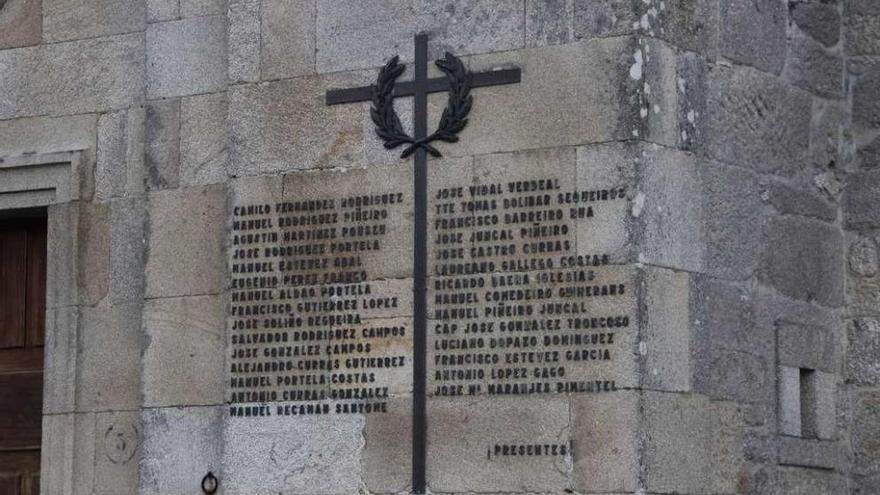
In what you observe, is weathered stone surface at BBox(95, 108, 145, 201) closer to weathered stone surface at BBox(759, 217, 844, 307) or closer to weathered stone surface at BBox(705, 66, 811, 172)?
weathered stone surface at BBox(705, 66, 811, 172)

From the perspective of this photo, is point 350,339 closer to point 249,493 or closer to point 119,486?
point 249,493

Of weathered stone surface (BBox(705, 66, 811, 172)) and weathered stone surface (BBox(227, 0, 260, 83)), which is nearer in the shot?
weathered stone surface (BBox(705, 66, 811, 172))

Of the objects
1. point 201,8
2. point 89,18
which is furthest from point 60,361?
point 201,8

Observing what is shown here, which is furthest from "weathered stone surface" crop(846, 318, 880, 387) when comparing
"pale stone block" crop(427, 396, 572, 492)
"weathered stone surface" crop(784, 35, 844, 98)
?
"pale stone block" crop(427, 396, 572, 492)

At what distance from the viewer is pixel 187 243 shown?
8547 mm

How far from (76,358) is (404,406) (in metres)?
1.81

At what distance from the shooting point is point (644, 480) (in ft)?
24.0

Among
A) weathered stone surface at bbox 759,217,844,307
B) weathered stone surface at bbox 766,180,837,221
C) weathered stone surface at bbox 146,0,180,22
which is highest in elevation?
weathered stone surface at bbox 146,0,180,22

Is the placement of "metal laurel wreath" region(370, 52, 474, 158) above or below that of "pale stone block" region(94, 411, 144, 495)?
above

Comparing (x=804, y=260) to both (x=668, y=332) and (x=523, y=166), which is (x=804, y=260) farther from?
(x=523, y=166)

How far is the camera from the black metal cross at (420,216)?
772 centimetres

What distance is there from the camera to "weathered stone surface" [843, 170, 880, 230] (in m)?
8.59

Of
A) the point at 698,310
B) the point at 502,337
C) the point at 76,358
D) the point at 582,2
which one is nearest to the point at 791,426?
the point at 698,310

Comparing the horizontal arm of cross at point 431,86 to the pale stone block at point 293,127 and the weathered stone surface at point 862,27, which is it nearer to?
the pale stone block at point 293,127
